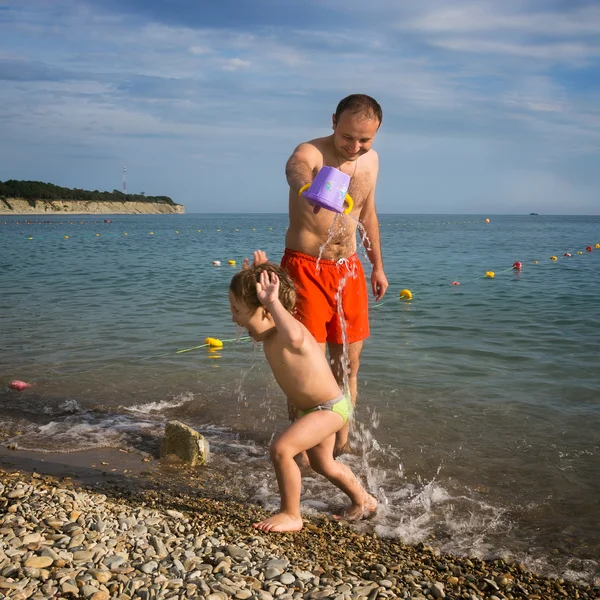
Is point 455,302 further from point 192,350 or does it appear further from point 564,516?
point 564,516

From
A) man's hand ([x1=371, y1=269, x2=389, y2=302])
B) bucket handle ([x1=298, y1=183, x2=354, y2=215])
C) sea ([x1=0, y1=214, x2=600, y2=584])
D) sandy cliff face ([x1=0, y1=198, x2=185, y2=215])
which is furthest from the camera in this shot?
sandy cliff face ([x1=0, y1=198, x2=185, y2=215])

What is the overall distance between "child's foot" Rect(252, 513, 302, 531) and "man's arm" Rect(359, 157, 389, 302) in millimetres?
1931

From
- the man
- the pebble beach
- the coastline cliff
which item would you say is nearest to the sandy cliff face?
the coastline cliff

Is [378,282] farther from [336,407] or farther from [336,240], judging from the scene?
[336,407]

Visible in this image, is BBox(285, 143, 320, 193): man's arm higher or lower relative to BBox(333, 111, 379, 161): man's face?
lower

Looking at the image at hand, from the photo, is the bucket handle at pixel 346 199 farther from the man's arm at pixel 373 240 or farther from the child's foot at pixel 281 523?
the child's foot at pixel 281 523

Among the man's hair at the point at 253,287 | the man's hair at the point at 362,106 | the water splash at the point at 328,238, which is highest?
the man's hair at the point at 362,106

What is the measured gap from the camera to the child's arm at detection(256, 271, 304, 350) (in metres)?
3.62

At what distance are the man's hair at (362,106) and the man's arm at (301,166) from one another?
1.06ft

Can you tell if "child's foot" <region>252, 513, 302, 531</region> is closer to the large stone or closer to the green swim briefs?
the green swim briefs

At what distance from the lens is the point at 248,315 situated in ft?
12.6

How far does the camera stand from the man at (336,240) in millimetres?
4266

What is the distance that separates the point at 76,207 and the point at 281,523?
103 meters

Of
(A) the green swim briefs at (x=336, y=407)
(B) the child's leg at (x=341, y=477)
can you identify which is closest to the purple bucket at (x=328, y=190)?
(A) the green swim briefs at (x=336, y=407)
